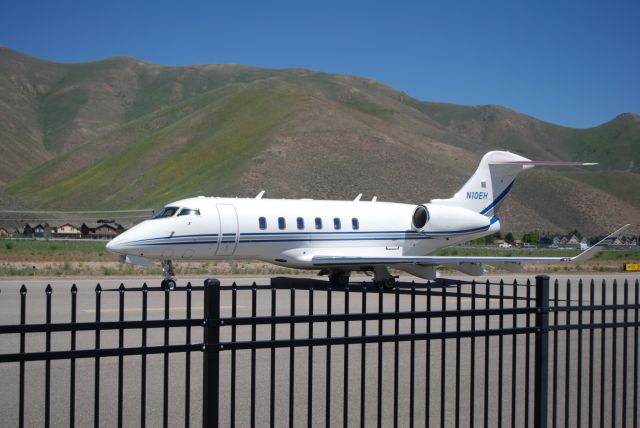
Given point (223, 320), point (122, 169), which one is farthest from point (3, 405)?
point (122, 169)

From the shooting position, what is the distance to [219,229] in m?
21.5

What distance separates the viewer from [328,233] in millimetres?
23797

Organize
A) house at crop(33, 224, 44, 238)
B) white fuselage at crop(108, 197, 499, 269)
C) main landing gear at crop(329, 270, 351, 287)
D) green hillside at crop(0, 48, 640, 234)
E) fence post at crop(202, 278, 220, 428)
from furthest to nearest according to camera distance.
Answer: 1. green hillside at crop(0, 48, 640, 234)
2. house at crop(33, 224, 44, 238)
3. main landing gear at crop(329, 270, 351, 287)
4. white fuselage at crop(108, 197, 499, 269)
5. fence post at crop(202, 278, 220, 428)

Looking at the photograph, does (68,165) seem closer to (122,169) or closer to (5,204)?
(122,169)

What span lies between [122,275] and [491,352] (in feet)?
60.1

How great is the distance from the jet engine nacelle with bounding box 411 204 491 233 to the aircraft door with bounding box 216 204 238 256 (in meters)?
6.46

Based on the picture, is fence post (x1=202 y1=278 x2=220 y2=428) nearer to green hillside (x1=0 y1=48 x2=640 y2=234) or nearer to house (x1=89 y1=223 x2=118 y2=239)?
house (x1=89 y1=223 x2=118 y2=239)

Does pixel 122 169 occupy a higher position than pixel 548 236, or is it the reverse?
pixel 122 169

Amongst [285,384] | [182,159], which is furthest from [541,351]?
[182,159]

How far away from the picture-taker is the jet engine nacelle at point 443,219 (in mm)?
25500

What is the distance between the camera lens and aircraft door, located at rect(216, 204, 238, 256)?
21.6 meters

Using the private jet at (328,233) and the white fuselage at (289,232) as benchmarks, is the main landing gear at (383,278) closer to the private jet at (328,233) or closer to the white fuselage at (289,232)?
the private jet at (328,233)

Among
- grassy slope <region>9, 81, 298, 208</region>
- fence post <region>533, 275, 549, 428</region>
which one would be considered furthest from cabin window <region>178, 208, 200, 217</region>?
grassy slope <region>9, 81, 298, 208</region>

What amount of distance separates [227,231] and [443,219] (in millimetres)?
7659
